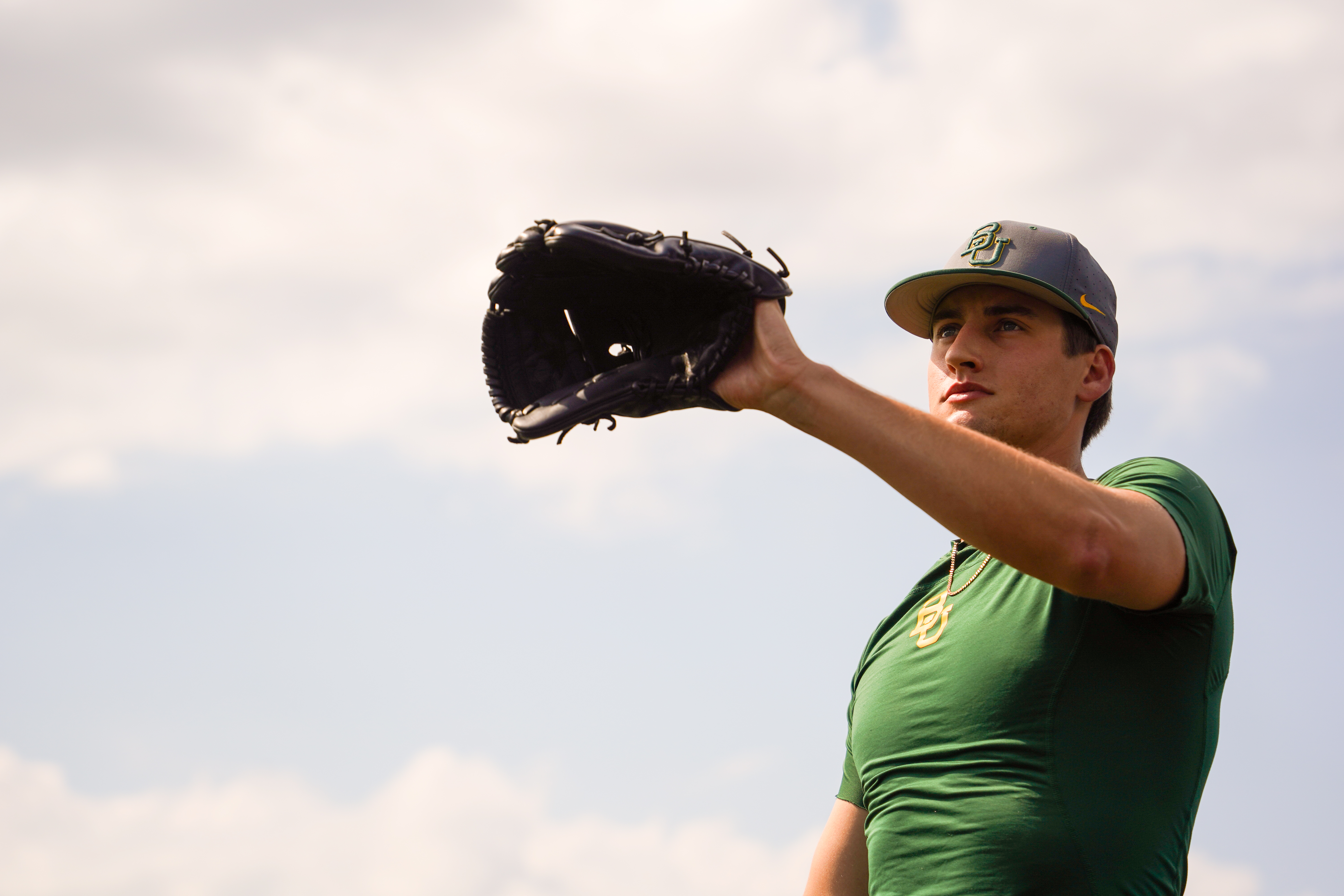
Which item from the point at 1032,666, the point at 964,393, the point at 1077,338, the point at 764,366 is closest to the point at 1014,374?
the point at 964,393

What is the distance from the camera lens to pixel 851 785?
4406 mm

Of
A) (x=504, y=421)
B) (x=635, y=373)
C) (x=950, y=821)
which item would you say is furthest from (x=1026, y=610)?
(x=504, y=421)

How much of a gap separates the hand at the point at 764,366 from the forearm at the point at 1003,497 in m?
0.18

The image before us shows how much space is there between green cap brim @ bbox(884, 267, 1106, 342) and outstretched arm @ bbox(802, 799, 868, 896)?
6.32 ft

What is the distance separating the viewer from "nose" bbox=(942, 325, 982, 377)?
437cm

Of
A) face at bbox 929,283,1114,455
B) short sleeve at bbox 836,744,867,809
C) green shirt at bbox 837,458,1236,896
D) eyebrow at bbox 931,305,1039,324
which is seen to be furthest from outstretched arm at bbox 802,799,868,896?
eyebrow at bbox 931,305,1039,324

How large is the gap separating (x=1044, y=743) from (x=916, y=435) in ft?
3.17

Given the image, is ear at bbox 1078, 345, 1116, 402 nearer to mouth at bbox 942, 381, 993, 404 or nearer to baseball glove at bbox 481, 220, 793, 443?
mouth at bbox 942, 381, 993, 404

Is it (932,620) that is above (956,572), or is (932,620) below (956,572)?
below

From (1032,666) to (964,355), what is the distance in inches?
52.2

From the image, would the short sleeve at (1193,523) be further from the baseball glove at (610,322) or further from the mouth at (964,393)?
the baseball glove at (610,322)

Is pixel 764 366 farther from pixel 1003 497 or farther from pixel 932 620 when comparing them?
pixel 932 620

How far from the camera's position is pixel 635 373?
3678mm

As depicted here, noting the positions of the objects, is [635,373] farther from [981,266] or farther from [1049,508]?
[981,266]
